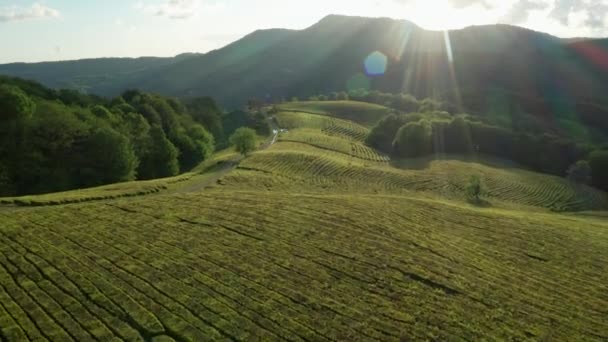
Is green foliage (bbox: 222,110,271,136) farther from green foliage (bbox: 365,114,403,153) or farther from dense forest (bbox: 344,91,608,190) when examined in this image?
dense forest (bbox: 344,91,608,190)

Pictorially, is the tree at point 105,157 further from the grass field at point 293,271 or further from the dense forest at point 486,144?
the dense forest at point 486,144

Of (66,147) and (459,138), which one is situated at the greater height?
(66,147)

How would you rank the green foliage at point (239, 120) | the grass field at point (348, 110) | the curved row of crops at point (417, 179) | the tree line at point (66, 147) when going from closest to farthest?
1. the tree line at point (66, 147)
2. the curved row of crops at point (417, 179)
3. the green foliage at point (239, 120)
4. the grass field at point (348, 110)

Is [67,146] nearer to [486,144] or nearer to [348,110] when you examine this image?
[486,144]

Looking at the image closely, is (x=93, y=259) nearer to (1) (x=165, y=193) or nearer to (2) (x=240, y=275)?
(2) (x=240, y=275)

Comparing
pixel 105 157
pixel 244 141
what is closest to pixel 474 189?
pixel 244 141

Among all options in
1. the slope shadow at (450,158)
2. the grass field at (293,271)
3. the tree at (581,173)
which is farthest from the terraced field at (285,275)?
the tree at (581,173)
